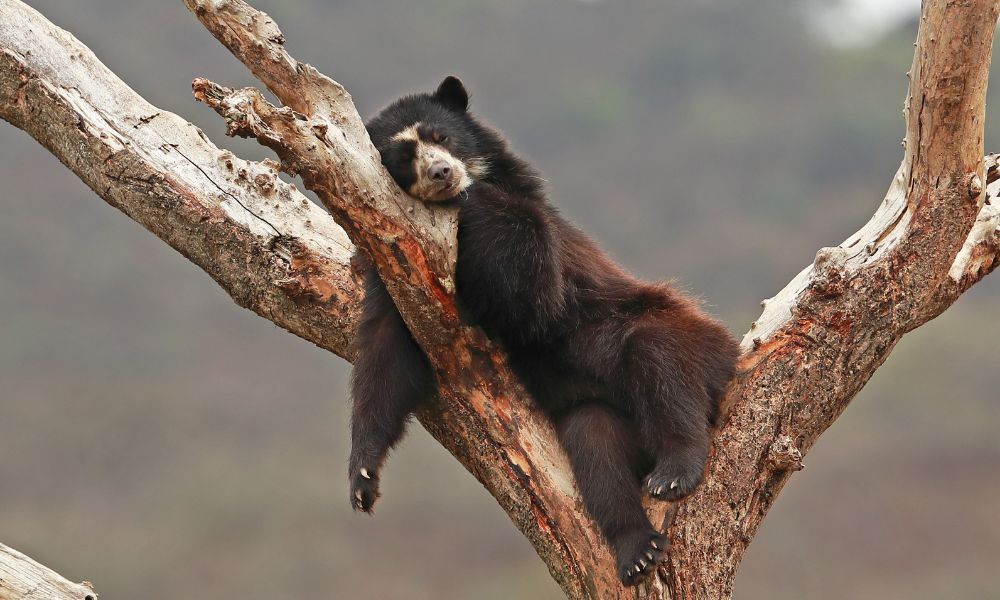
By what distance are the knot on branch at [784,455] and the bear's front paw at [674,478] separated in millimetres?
327

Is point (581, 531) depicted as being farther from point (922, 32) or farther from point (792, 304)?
point (922, 32)

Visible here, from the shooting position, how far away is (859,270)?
178 inches

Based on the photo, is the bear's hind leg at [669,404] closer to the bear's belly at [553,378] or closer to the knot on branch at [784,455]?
the bear's belly at [553,378]

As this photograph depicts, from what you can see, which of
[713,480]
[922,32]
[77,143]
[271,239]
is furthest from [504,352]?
[77,143]

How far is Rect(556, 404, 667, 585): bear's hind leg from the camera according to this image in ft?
13.5

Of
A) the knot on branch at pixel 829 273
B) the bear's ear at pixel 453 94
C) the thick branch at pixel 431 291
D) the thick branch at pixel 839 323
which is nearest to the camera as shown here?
the thick branch at pixel 431 291

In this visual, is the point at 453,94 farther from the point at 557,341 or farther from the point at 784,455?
the point at 784,455

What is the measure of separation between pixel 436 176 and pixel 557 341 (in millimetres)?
1038

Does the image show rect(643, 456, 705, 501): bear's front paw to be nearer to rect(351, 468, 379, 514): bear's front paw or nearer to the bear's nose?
rect(351, 468, 379, 514): bear's front paw

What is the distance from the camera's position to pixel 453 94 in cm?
522

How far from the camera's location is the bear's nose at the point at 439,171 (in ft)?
14.2

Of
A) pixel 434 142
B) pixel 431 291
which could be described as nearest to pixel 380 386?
pixel 431 291

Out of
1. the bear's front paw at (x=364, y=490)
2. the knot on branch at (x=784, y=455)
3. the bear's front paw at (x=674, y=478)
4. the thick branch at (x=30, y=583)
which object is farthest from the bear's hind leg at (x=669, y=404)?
the thick branch at (x=30, y=583)

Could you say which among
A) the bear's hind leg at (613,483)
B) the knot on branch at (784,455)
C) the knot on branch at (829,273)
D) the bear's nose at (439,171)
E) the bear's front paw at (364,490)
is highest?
the knot on branch at (829,273)
